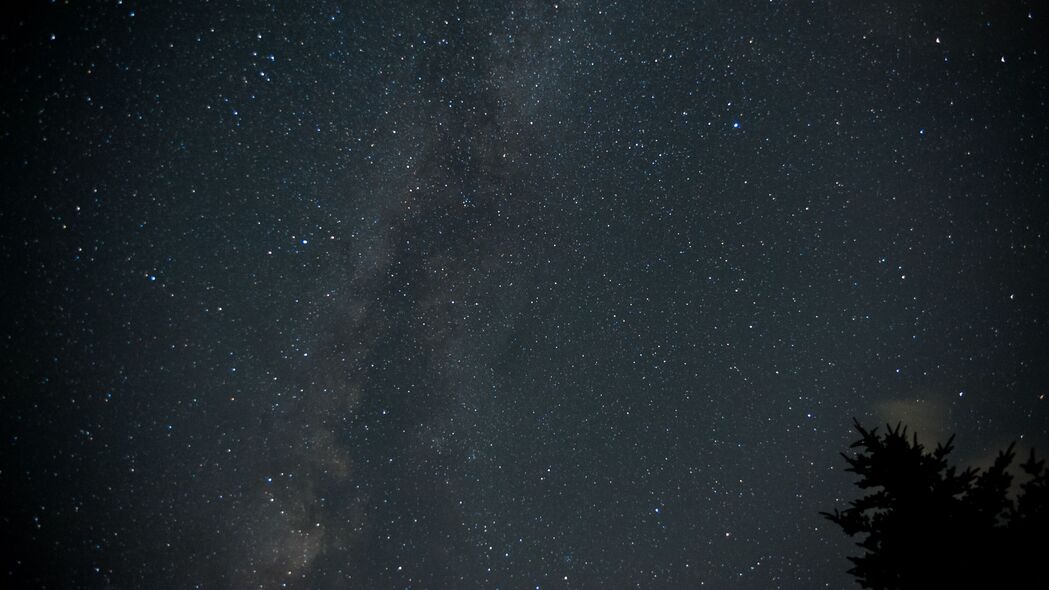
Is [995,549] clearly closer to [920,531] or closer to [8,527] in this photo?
[920,531]

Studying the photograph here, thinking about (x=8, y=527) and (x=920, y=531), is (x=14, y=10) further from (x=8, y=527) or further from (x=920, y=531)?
(x=8, y=527)

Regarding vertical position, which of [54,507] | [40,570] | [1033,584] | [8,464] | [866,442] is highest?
[54,507]

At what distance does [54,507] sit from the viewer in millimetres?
33906

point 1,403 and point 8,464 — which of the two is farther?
point 8,464

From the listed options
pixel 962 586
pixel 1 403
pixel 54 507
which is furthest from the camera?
pixel 54 507

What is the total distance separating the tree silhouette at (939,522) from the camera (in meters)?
2.83

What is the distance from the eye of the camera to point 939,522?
3232 mm

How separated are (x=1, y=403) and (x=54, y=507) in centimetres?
3324

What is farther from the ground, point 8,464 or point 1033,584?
point 8,464

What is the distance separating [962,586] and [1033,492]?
0.86 meters

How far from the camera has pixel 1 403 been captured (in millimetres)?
13703

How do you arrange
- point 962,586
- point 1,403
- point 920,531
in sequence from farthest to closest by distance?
point 1,403 → point 920,531 → point 962,586

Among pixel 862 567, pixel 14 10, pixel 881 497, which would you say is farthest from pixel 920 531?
pixel 14 10

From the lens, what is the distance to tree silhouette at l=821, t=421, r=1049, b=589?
283 cm
